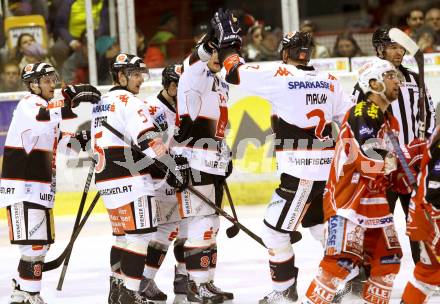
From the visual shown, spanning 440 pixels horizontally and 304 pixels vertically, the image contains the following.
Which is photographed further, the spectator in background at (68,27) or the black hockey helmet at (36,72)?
the spectator in background at (68,27)

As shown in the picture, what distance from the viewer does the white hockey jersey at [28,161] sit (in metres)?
6.08

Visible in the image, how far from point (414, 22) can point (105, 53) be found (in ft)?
9.21

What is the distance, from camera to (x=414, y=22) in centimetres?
999

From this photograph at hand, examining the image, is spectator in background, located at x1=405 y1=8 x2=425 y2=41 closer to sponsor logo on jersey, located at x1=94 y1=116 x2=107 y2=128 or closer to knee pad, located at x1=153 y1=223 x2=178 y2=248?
knee pad, located at x1=153 y1=223 x2=178 y2=248

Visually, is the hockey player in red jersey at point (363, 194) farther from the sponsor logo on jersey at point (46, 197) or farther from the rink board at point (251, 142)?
the rink board at point (251, 142)

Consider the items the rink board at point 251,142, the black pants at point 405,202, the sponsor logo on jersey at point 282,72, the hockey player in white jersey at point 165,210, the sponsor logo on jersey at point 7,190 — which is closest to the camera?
the sponsor logo on jersey at point 282,72

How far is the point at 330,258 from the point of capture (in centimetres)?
498

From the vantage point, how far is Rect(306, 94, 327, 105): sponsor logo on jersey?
5893 millimetres

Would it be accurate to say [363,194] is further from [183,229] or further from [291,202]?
[183,229]

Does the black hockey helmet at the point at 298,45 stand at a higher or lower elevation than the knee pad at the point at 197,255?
higher

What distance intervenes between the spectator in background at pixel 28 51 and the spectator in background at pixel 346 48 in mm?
2602

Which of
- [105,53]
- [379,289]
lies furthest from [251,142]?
[379,289]

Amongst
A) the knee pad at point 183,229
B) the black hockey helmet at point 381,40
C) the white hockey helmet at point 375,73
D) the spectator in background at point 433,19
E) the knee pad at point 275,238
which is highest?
the white hockey helmet at point 375,73

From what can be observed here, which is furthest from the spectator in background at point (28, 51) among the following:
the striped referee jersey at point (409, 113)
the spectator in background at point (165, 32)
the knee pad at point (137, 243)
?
the striped referee jersey at point (409, 113)
